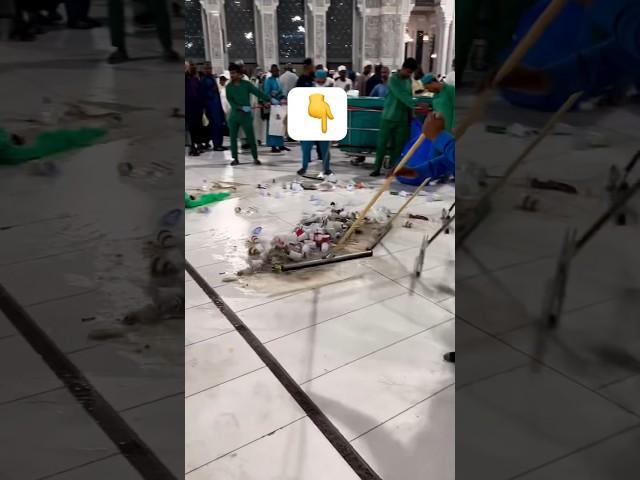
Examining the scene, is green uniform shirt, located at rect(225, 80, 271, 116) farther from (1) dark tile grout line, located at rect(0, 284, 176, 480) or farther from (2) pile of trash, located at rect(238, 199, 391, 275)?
(1) dark tile grout line, located at rect(0, 284, 176, 480)

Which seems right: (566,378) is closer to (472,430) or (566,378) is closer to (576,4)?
(472,430)

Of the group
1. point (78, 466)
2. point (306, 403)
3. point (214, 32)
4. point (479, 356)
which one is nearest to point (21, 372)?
point (78, 466)

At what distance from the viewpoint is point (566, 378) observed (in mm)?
692

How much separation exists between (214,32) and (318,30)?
262cm

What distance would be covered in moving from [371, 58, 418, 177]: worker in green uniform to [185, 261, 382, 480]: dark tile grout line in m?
3.09

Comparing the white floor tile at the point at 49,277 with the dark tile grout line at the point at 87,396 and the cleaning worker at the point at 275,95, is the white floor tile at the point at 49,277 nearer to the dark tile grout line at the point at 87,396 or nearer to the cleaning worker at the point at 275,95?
the dark tile grout line at the point at 87,396

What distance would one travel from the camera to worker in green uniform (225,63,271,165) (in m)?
5.31

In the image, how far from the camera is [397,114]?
4832 mm

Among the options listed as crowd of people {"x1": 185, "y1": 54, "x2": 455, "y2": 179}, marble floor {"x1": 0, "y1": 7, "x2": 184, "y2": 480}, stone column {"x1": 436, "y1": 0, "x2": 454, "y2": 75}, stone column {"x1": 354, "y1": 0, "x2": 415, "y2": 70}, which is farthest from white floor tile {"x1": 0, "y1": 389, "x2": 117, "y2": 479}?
stone column {"x1": 354, "y1": 0, "x2": 415, "y2": 70}

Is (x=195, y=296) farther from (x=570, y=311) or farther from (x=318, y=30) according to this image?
(x=318, y=30)

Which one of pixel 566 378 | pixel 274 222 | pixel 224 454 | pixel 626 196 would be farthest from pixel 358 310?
pixel 626 196

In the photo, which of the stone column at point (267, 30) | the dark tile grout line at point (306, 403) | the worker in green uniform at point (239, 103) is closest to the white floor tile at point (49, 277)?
the dark tile grout line at point (306, 403)

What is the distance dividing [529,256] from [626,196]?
139mm

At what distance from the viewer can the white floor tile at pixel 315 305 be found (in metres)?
2.18
